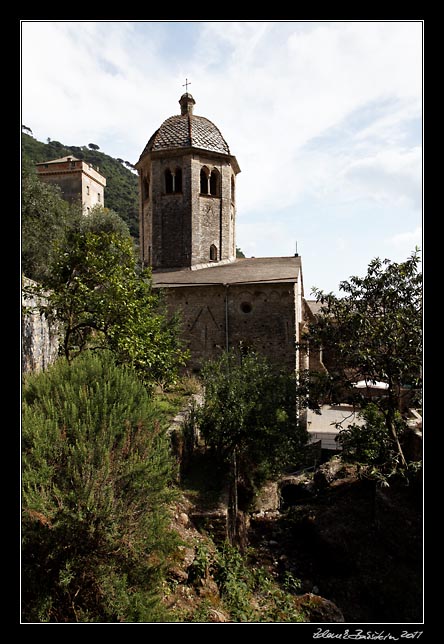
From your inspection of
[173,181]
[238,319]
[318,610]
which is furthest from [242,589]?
[173,181]

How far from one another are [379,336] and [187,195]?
14.5m

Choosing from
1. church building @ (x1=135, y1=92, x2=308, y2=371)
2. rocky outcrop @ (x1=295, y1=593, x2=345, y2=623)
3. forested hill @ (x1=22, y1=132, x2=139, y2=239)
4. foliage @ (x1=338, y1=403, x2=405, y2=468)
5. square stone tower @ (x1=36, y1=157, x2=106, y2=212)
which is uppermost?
forested hill @ (x1=22, y1=132, x2=139, y2=239)

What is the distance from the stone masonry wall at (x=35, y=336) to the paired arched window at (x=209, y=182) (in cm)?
1341

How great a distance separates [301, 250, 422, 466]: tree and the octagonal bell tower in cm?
Result: 1179

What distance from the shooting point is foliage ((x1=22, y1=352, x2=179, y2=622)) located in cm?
380

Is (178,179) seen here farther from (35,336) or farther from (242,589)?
(242,589)

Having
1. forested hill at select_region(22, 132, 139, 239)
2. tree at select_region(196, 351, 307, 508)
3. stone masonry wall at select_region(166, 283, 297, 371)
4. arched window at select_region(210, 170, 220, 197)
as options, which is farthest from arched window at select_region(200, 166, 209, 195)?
forested hill at select_region(22, 132, 139, 239)

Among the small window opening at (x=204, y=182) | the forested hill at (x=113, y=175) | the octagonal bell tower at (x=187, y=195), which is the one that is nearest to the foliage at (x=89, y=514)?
the octagonal bell tower at (x=187, y=195)

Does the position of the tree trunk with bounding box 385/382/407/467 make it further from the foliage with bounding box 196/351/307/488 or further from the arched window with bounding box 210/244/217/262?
the arched window with bounding box 210/244/217/262

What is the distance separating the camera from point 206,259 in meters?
20.6

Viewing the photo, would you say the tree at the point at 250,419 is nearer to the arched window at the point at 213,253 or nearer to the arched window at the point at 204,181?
the arched window at the point at 213,253

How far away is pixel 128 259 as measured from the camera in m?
9.20

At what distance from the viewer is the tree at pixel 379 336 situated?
850cm
